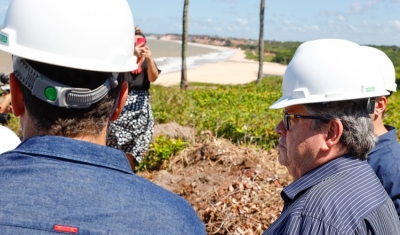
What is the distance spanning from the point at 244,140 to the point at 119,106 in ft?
23.5

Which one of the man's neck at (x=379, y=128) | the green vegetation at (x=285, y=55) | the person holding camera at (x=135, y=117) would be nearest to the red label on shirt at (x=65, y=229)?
the man's neck at (x=379, y=128)

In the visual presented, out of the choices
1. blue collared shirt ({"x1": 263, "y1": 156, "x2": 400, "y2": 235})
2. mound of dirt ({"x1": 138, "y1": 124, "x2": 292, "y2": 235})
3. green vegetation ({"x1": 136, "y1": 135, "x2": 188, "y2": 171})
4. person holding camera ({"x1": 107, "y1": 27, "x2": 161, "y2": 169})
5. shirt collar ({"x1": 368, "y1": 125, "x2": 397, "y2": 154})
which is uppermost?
blue collared shirt ({"x1": 263, "y1": 156, "x2": 400, "y2": 235})

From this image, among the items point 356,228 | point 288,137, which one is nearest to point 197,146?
point 288,137

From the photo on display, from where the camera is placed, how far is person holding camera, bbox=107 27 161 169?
19.8 feet

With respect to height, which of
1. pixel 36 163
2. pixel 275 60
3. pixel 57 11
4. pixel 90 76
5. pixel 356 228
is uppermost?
pixel 57 11

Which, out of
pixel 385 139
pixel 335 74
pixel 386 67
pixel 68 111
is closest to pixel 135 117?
pixel 386 67

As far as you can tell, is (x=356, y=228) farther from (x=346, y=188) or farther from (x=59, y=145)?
(x=59, y=145)

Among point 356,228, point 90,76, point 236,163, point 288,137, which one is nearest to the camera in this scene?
point 90,76

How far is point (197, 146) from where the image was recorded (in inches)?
303

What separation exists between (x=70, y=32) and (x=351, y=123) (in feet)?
4.29

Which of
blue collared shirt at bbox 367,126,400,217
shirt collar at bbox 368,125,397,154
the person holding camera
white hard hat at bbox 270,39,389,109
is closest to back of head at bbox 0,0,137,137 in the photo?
white hard hat at bbox 270,39,389,109

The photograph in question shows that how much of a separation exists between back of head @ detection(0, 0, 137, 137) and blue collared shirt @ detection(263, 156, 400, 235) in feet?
2.88

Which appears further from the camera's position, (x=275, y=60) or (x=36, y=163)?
(x=275, y=60)

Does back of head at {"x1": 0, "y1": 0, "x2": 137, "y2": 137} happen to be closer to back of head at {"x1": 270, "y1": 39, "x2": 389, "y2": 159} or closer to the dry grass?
back of head at {"x1": 270, "y1": 39, "x2": 389, "y2": 159}
